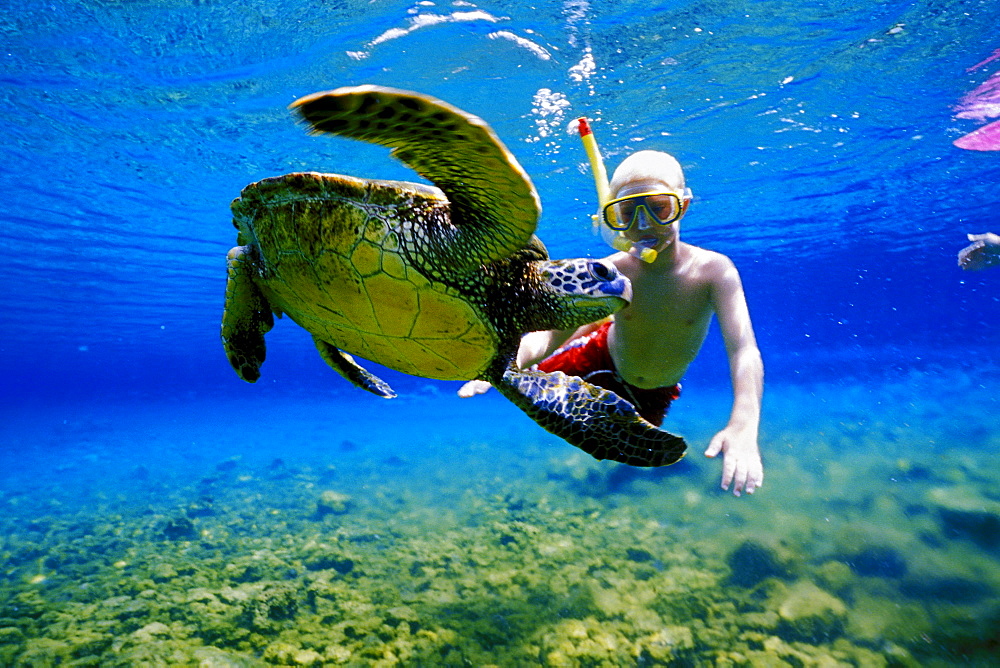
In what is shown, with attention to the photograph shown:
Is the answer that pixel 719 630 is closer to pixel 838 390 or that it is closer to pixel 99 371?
pixel 838 390

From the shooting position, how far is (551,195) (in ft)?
50.1

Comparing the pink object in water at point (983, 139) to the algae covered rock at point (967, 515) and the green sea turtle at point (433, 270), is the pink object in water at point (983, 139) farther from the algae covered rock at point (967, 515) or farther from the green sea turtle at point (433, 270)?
the green sea turtle at point (433, 270)

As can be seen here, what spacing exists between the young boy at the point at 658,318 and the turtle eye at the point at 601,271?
2.85 feet

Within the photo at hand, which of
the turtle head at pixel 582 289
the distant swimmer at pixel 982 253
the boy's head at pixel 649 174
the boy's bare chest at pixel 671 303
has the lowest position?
the turtle head at pixel 582 289

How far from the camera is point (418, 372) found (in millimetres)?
3807

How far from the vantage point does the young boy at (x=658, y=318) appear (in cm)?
319

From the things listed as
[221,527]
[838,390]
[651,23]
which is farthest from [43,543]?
[838,390]

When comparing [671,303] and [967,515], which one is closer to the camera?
[671,303]

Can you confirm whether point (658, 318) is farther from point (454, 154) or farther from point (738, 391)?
point (454, 154)

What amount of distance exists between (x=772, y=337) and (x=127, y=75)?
7143 cm

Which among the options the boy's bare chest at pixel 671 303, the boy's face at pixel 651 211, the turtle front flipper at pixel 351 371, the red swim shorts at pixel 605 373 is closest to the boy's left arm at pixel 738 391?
the boy's bare chest at pixel 671 303

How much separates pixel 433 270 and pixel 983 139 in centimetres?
1636

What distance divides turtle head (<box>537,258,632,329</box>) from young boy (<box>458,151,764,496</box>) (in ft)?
2.79

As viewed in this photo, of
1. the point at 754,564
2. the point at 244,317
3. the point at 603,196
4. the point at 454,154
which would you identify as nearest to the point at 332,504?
A: the point at 754,564
